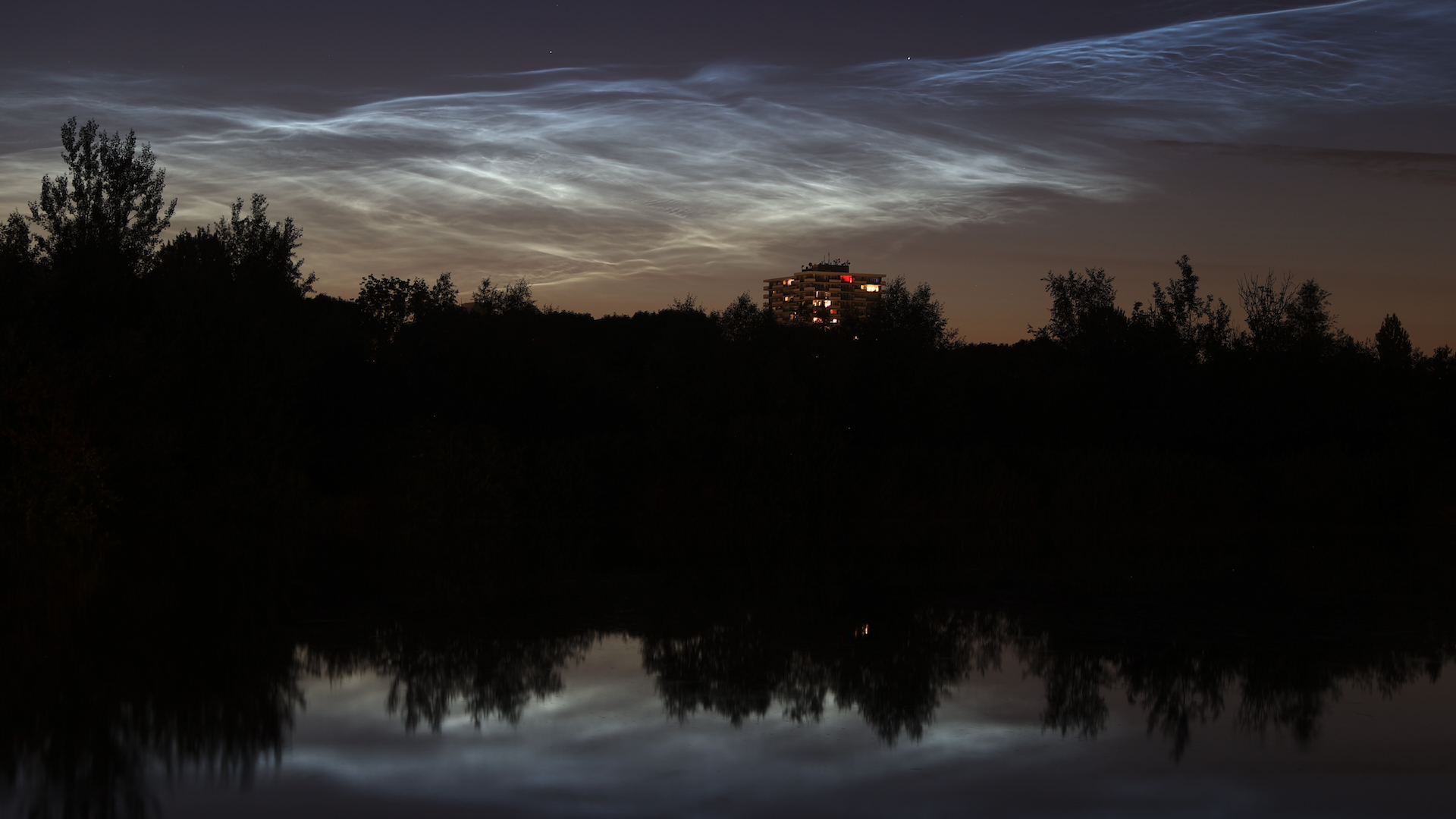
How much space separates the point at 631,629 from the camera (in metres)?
9.66

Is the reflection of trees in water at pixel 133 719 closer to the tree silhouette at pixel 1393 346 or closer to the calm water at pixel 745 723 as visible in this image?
the calm water at pixel 745 723

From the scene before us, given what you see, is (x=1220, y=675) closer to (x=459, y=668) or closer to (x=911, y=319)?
(x=459, y=668)

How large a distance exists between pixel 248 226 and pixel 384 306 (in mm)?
3881

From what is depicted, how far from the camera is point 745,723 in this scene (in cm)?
657

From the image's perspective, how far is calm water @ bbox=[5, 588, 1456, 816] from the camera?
521 centimetres

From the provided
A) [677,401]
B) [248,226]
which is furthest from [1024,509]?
[248,226]

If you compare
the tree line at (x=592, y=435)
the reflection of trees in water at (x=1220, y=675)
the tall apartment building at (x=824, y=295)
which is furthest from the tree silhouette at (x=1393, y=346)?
the reflection of trees in water at (x=1220, y=675)

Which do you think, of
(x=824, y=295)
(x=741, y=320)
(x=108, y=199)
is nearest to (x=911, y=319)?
(x=741, y=320)

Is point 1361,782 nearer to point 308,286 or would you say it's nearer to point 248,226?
point 308,286

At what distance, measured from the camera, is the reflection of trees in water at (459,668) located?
6891 millimetres

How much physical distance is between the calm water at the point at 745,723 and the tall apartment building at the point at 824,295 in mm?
21225

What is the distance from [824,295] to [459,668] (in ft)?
244

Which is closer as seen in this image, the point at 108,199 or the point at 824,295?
the point at 108,199

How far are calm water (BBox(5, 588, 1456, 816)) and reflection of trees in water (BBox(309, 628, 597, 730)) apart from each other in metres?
0.03
